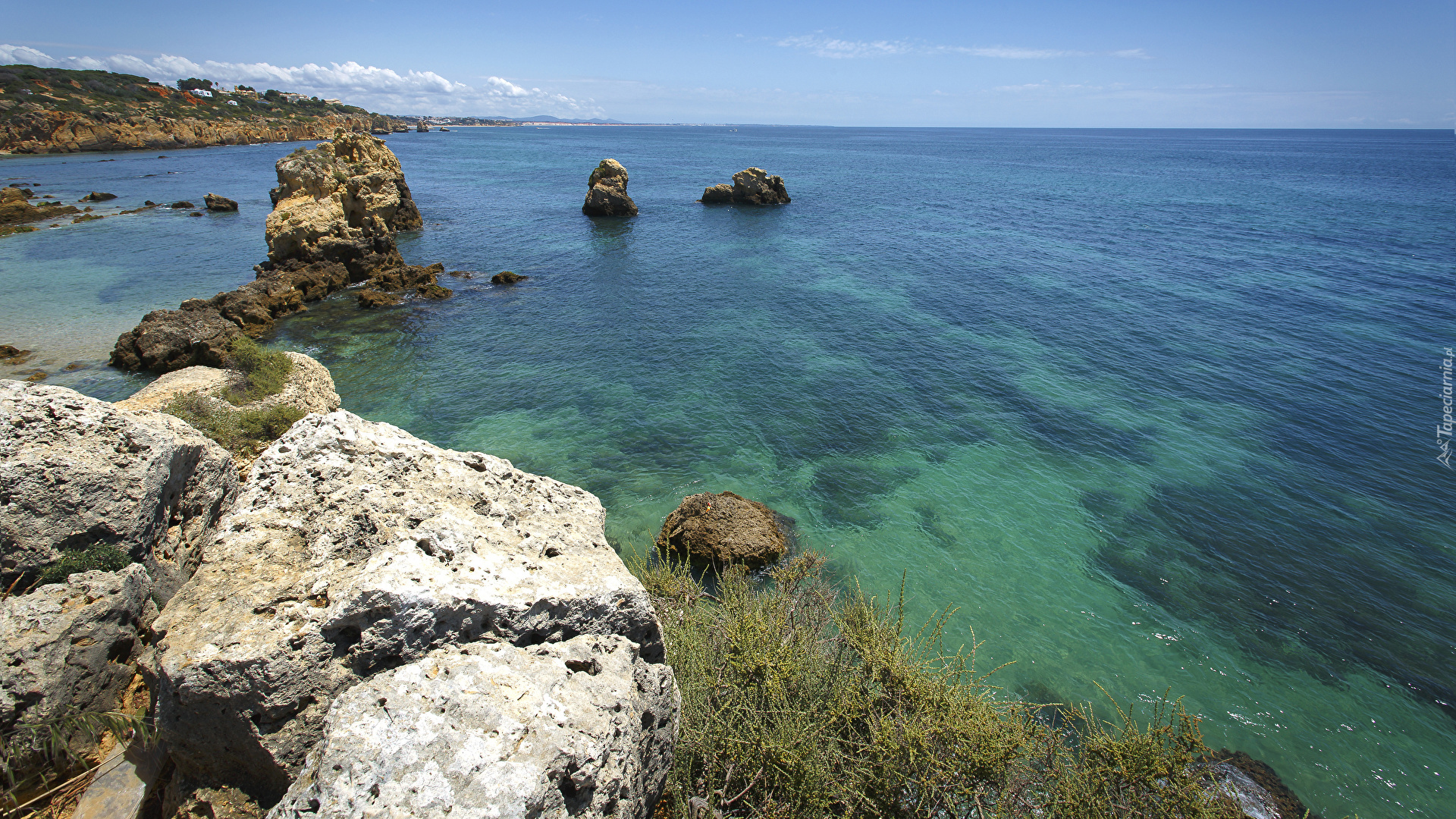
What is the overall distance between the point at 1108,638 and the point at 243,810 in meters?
15.0

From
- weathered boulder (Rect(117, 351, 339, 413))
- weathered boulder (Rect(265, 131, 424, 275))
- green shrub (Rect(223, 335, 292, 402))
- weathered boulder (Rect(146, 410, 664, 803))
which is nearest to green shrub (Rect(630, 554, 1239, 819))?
weathered boulder (Rect(146, 410, 664, 803))

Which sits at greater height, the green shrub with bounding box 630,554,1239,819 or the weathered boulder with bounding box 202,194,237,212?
the weathered boulder with bounding box 202,194,237,212

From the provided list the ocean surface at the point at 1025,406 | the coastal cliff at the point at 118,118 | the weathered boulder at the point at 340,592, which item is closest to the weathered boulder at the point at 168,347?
the ocean surface at the point at 1025,406

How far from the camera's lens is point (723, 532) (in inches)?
601

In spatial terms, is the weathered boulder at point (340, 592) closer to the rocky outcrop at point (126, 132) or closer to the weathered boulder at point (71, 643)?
the weathered boulder at point (71, 643)

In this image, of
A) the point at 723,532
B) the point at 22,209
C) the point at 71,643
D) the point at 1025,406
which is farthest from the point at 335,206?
the point at 1025,406

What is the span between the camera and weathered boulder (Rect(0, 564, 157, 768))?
245 inches

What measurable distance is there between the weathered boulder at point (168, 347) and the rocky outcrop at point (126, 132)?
51.3 m

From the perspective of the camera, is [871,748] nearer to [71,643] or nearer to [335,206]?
[71,643]

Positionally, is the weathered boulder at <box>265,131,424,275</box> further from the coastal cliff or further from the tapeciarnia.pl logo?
the tapeciarnia.pl logo

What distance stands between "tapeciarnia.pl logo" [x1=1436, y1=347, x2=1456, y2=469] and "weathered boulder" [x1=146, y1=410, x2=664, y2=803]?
26897 mm

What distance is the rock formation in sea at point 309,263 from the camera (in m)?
24.3

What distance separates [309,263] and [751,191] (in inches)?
1647

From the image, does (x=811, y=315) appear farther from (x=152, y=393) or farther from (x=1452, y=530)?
(x=152, y=393)
